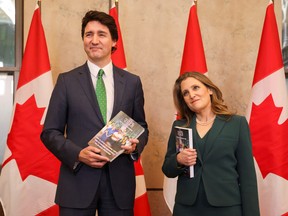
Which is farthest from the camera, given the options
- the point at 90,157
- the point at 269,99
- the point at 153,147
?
the point at 153,147

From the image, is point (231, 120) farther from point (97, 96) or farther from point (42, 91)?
point (42, 91)

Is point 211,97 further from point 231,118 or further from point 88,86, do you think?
point 88,86

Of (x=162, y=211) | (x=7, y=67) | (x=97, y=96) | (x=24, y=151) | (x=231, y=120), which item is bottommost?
(x=162, y=211)

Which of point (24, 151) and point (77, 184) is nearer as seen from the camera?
point (77, 184)

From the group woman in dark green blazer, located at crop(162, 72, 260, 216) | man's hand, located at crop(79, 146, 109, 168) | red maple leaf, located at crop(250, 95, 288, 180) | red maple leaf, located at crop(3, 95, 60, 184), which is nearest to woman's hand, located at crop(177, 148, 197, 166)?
woman in dark green blazer, located at crop(162, 72, 260, 216)

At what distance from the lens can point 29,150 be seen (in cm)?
281

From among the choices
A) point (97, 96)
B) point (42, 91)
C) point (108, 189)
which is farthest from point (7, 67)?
point (108, 189)

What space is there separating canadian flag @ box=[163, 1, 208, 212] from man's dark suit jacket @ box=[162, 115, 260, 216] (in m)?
1.05

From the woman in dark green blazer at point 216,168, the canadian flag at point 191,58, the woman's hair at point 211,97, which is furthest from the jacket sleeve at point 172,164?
the canadian flag at point 191,58

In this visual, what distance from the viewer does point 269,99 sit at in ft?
9.05

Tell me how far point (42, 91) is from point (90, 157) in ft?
4.45

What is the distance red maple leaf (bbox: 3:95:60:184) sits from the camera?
281cm

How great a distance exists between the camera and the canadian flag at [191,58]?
2.90 m

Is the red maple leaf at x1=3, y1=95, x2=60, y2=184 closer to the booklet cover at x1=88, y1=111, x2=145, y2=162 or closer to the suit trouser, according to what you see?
the suit trouser
